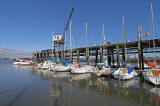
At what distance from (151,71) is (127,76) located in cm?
430

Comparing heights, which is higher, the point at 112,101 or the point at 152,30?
the point at 152,30

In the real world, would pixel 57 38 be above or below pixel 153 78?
above

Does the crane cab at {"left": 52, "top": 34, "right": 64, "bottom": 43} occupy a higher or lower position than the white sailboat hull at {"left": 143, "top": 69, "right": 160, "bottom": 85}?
higher

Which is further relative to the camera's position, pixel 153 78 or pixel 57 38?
pixel 57 38

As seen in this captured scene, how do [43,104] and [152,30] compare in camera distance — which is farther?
[152,30]

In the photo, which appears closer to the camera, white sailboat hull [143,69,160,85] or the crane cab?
white sailboat hull [143,69,160,85]

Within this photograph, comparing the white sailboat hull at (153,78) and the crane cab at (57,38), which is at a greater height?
the crane cab at (57,38)

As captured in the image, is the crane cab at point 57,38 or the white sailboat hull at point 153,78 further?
the crane cab at point 57,38

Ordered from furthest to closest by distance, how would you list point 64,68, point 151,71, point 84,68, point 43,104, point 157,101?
point 64,68 < point 84,68 < point 151,71 < point 157,101 < point 43,104

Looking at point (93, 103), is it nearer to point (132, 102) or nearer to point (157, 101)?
point (132, 102)

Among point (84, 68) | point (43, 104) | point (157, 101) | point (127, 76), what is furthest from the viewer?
point (84, 68)

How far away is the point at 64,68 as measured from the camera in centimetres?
3381

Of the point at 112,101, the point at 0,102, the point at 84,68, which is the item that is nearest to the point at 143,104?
the point at 112,101

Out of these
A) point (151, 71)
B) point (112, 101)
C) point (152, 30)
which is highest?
point (152, 30)
